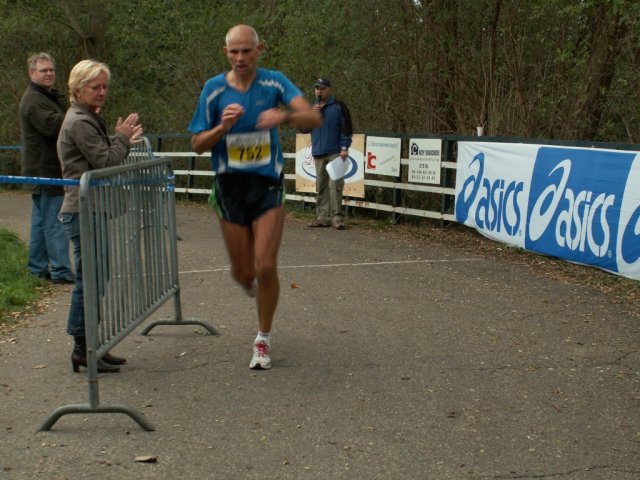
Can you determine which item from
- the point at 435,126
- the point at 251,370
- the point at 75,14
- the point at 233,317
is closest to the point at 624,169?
the point at 233,317

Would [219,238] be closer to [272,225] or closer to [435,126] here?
[435,126]

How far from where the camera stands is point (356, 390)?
646 centimetres

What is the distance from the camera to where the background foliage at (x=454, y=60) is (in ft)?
51.2

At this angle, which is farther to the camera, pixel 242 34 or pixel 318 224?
pixel 318 224

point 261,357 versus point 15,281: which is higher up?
point 261,357

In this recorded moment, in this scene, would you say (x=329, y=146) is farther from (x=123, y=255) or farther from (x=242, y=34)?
(x=123, y=255)

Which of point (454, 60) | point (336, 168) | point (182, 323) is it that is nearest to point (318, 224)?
point (336, 168)

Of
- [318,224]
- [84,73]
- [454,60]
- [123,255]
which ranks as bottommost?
[318,224]

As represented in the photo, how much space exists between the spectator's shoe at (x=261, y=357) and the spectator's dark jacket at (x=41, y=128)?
3827mm

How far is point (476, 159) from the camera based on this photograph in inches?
544

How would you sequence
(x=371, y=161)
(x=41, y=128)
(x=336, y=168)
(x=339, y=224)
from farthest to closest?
(x=371, y=161), (x=339, y=224), (x=336, y=168), (x=41, y=128)

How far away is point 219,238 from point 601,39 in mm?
6417

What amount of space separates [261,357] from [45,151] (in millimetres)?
4062

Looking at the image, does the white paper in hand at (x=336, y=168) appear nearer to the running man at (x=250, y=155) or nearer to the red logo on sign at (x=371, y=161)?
the red logo on sign at (x=371, y=161)
